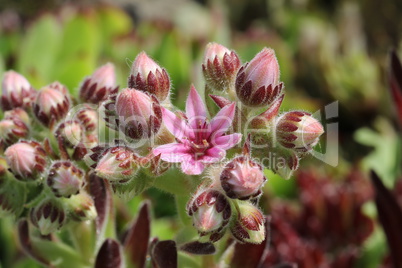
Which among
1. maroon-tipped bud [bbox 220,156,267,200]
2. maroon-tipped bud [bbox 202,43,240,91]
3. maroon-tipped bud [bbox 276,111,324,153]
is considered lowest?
maroon-tipped bud [bbox 220,156,267,200]

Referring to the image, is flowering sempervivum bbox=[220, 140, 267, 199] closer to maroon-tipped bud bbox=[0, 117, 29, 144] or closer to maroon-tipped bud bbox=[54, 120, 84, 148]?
maroon-tipped bud bbox=[54, 120, 84, 148]

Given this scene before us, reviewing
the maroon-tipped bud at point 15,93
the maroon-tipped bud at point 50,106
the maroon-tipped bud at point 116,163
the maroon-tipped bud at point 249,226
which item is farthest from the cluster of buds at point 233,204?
the maroon-tipped bud at point 15,93

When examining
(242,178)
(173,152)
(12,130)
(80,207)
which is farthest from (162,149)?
(12,130)

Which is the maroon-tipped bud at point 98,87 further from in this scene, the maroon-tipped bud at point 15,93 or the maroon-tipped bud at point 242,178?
the maroon-tipped bud at point 242,178

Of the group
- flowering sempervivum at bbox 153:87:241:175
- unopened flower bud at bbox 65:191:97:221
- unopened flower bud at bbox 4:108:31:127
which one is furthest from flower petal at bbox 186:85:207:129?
unopened flower bud at bbox 4:108:31:127

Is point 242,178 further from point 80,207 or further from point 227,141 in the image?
point 80,207

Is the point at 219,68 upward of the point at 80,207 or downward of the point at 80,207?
upward
